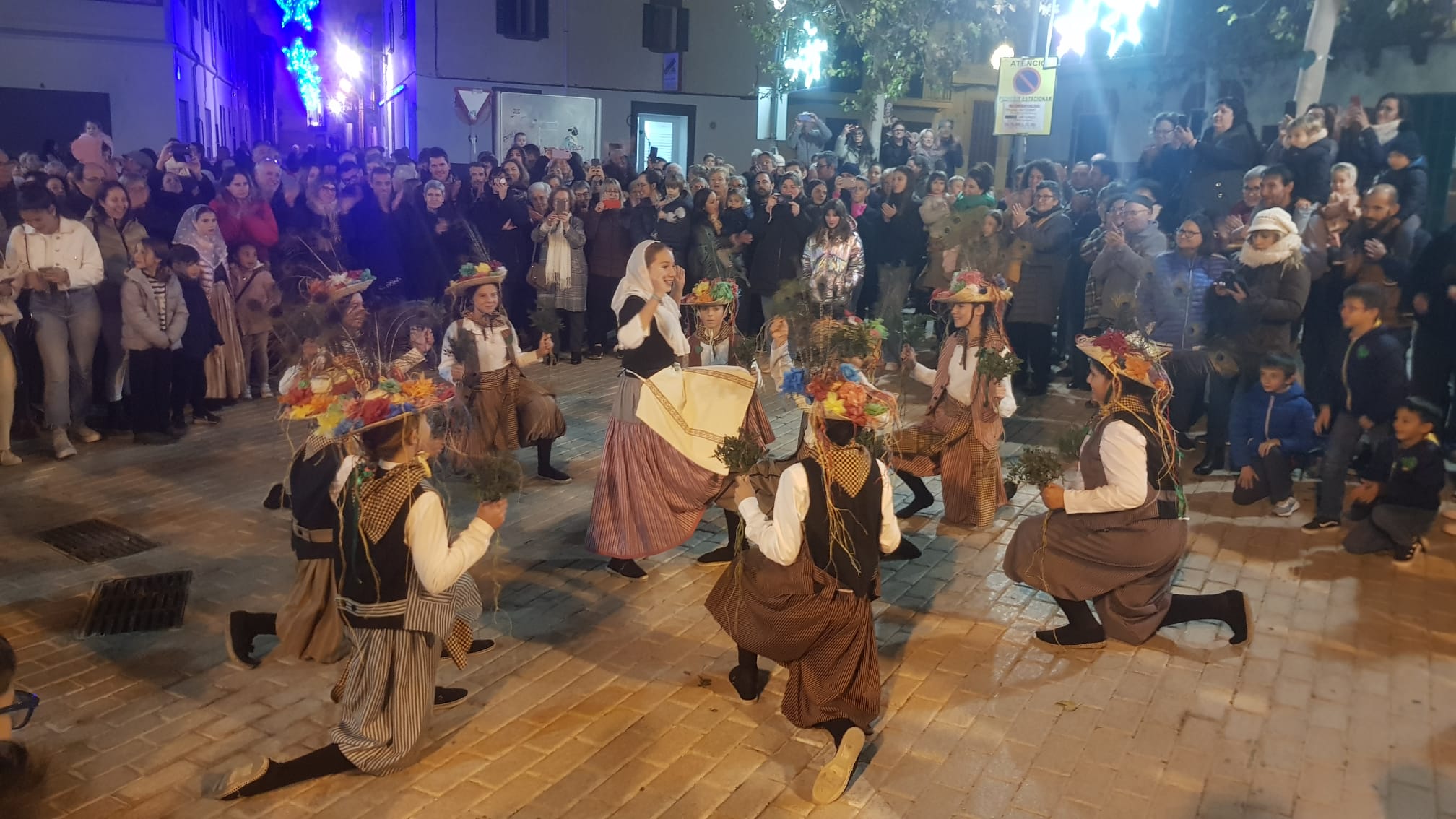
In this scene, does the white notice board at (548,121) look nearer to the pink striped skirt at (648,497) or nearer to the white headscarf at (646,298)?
the white headscarf at (646,298)

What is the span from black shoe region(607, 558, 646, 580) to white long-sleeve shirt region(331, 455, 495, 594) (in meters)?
2.27

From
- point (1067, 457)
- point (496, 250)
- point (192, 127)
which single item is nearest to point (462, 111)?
point (192, 127)

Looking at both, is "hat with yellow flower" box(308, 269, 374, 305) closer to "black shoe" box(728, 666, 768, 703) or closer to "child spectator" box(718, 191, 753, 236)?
"black shoe" box(728, 666, 768, 703)

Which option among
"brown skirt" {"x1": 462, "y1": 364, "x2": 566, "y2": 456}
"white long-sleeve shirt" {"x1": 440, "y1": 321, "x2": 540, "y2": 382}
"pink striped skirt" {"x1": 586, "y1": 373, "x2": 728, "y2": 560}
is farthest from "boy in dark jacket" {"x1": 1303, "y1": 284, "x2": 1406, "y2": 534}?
"white long-sleeve shirt" {"x1": 440, "y1": 321, "x2": 540, "y2": 382}

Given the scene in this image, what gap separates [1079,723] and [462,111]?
19650 millimetres

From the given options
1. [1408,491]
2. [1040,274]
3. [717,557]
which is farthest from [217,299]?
[1408,491]

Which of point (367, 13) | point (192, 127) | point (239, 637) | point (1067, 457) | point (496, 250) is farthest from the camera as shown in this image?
point (367, 13)

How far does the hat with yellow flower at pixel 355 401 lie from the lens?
3.69 metres

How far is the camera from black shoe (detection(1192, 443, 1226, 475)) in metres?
8.09

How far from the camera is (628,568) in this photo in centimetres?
594

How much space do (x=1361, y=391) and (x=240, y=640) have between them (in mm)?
6724

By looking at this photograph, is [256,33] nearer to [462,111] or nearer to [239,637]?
[462,111]

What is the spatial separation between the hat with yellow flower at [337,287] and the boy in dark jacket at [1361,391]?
6583 mm

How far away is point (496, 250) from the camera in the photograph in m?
11.4
